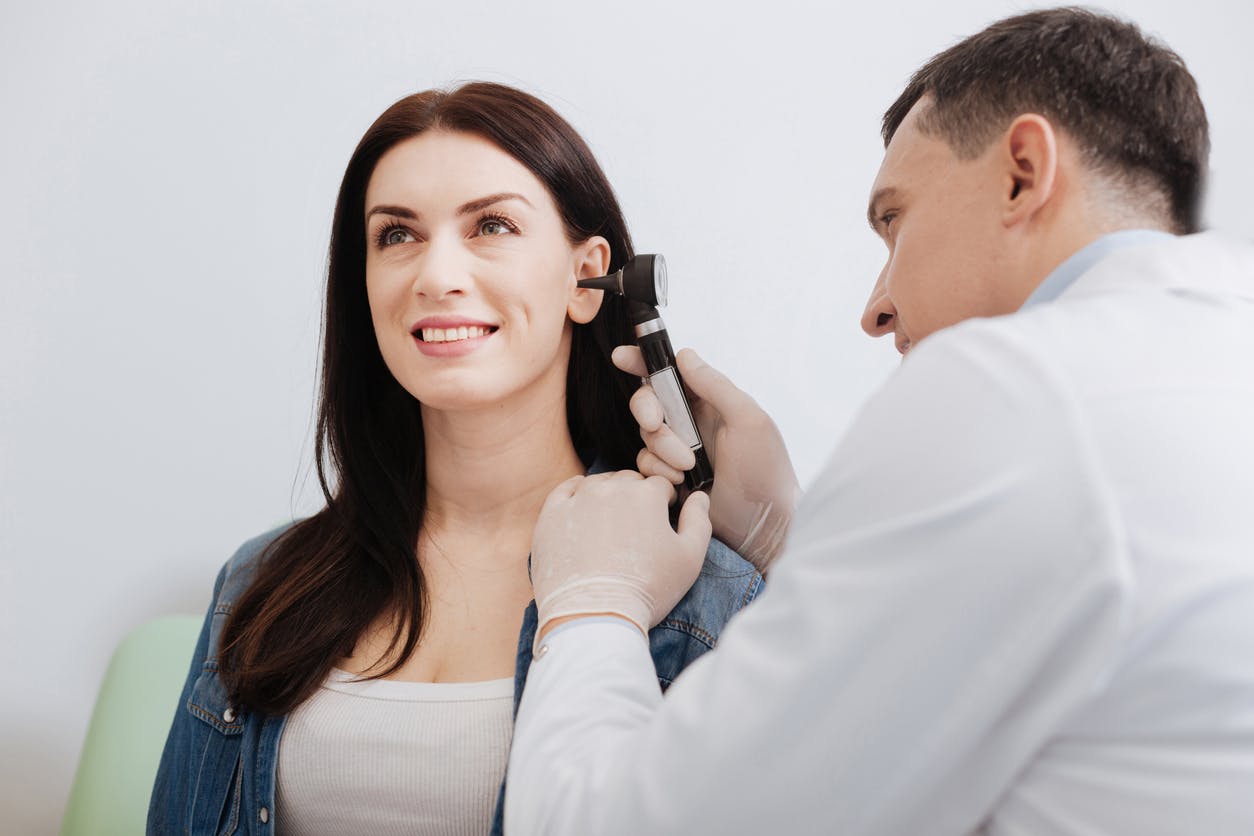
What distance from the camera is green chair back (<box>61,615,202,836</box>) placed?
1636mm

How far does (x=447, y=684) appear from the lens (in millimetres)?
1248

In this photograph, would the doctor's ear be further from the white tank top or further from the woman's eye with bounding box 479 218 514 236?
the white tank top

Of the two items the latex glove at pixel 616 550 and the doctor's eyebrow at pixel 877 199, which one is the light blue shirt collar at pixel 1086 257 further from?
the latex glove at pixel 616 550

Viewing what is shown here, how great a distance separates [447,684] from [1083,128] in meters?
0.90

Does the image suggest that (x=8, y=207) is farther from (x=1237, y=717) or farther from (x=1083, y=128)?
(x=1237, y=717)

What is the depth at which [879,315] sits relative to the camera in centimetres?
132

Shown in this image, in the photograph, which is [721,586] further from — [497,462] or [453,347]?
[453,347]

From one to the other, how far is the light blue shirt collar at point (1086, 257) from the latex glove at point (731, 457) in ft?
1.76

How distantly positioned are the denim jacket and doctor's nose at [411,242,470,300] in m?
0.40

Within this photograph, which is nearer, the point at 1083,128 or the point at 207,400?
the point at 1083,128

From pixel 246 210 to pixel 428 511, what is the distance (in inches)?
27.5

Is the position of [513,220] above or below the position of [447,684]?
above

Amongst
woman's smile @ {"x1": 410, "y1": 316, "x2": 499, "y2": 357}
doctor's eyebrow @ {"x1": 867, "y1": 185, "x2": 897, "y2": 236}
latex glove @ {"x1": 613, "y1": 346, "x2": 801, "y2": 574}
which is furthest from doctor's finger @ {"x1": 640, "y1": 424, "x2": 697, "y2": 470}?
doctor's eyebrow @ {"x1": 867, "y1": 185, "x2": 897, "y2": 236}

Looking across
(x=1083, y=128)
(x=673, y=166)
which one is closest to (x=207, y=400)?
(x=673, y=166)
